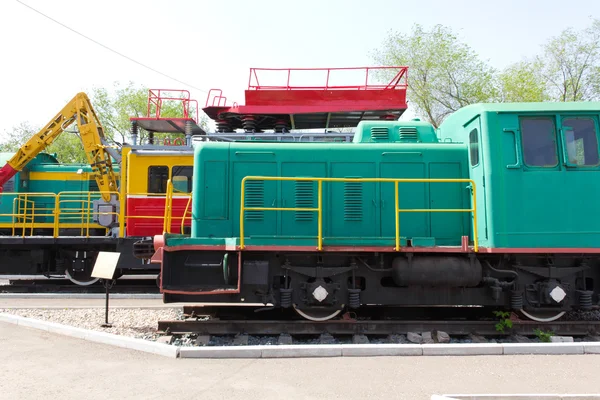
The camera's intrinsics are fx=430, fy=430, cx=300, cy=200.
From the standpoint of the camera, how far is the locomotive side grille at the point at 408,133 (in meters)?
7.42

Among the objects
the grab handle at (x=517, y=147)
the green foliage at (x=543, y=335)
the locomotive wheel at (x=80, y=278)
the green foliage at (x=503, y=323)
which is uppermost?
the grab handle at (x=517, y=147)

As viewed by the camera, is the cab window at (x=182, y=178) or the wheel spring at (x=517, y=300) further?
the cab window at (x=182, y=178)

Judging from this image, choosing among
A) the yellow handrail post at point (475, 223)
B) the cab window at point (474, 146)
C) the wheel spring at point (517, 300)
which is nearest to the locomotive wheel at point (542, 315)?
the wheel spring at point (517, 300)

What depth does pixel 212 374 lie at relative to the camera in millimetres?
4535

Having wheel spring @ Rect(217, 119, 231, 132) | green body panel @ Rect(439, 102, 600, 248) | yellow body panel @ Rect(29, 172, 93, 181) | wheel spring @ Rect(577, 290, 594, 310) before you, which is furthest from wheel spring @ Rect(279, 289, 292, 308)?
yellow body panel @ Rect(29, 172, 93, 181)

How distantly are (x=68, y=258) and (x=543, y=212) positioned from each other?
10699mm

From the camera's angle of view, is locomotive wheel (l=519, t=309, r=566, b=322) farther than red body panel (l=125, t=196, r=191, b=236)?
No

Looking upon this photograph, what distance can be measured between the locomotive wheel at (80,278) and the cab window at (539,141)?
33.7 feet

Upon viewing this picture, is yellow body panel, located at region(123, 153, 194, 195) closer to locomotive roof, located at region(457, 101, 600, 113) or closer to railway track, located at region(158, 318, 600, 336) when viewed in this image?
railway track, located at region(158, 318, 600, 336)

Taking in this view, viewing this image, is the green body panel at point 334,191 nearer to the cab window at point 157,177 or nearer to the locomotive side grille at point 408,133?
the locomotive side grille at point 408,133

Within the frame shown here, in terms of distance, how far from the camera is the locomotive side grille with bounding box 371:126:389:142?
24.4 ft

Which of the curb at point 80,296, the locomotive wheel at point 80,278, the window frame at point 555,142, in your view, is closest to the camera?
the window frame at point 555,142

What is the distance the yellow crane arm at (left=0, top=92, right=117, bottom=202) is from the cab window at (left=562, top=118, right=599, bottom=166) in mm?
11892

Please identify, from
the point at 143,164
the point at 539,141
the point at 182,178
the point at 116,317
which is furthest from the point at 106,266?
the point at 539,141
